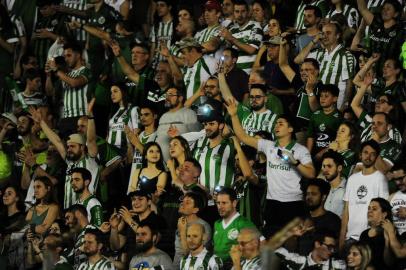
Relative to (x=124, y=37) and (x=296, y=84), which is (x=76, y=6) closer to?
(x=124, y=37)

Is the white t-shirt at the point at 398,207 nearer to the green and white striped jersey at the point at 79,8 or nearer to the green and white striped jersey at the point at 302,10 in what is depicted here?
the green and white striped jersey at the point at 302,10

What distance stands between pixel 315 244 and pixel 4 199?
207 inches

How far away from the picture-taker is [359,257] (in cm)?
1260

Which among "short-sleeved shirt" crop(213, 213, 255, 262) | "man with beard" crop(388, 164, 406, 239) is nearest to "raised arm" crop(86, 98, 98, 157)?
"short-sleeved shirt" crop(213, 213, 255, 262)

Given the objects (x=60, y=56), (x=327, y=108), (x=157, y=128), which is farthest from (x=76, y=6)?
(x=327, y=108)

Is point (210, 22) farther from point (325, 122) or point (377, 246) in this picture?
point (377, 246)

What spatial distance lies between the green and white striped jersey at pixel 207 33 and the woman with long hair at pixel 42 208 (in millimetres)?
2950

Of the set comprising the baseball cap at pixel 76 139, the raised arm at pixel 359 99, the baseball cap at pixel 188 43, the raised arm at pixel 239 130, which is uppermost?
the baseball cap at pixel 188 43

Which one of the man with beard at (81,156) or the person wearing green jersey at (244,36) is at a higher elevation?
the person wearing green jersey at (244,36)

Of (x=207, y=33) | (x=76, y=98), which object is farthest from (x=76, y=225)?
(x=207, y=33)

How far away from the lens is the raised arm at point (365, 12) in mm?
17016

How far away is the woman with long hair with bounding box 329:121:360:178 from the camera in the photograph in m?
14.7

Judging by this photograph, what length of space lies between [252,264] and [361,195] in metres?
1.48

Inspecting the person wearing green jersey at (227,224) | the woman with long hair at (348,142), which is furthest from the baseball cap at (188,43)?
the person wearing green jersey at (227,224)
